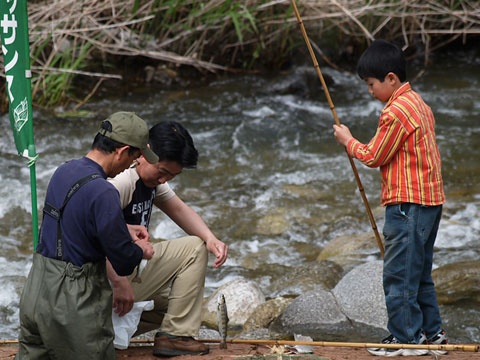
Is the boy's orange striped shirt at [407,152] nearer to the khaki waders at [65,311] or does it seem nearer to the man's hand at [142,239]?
the man's hand at [142,239]

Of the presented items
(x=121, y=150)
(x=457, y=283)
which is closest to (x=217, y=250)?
(x=121, y=150)

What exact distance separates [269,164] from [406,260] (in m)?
5.14

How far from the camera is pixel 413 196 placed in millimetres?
3254

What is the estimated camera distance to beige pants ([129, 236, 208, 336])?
3.22 m

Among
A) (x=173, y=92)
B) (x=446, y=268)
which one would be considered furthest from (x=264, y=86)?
(x=446, y=268)

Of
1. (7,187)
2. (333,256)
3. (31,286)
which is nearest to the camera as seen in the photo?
(31,286)

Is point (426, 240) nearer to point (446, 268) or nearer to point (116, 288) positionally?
point (116, 288)

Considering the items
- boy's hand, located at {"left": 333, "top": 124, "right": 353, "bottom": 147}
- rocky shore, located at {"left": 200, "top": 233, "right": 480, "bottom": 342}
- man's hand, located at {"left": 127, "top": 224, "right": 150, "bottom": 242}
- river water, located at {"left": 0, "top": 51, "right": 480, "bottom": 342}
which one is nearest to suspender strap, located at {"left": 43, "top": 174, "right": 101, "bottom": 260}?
man's hand, located at {"left": 127, "top": 224, "right": 150, "bottom": 242}

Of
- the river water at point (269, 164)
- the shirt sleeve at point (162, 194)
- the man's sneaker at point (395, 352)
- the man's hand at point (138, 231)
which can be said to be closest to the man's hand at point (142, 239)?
the man's hand at point (138, 231)

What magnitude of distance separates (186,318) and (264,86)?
7.83 m

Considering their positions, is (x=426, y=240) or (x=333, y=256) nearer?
(x=426, y=240)

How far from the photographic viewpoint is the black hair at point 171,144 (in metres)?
3.12

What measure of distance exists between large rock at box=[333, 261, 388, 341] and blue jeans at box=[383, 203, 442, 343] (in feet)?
3.76

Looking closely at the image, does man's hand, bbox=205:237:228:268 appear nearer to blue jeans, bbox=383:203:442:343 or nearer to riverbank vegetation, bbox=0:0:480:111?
blue jeans, bbox=383:203:442:343
